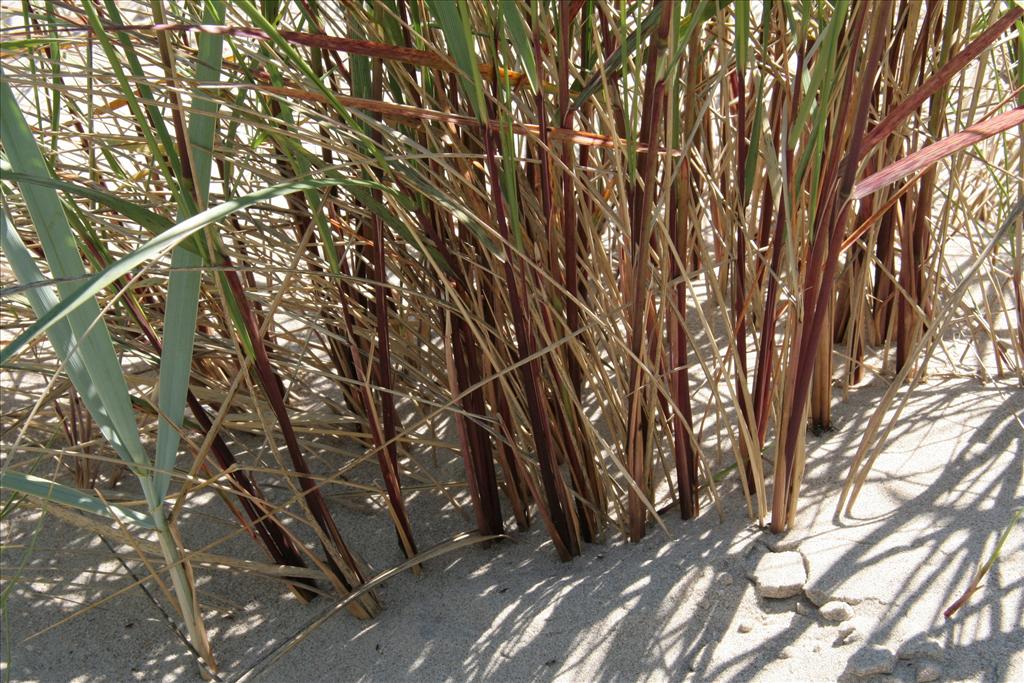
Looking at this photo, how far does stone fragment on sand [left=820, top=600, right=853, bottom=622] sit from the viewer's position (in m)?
0.91

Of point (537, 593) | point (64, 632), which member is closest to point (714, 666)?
point (537, 593)

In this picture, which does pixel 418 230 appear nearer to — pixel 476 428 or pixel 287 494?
pixel 476 428

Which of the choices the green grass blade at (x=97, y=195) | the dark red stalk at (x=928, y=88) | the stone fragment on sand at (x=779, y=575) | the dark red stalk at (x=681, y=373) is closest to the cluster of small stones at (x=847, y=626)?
the stone fragment on sand at (x=779, y=575)

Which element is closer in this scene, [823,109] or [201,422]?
[823,109]

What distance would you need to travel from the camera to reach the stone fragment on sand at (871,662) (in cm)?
85

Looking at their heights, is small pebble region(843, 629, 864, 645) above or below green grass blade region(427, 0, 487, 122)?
below

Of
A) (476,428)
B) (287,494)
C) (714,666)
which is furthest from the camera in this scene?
(287,494)

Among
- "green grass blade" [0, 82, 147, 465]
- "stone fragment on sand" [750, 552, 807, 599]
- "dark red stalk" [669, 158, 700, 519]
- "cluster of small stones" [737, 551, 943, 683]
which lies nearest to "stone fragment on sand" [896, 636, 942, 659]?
"cluster of small stones" [737, 551, 943, 683]

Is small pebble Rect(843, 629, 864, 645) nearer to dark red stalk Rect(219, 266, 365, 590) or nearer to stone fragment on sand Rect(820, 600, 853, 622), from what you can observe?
stone fragment on sand Rect(820, 600, 853, 622)

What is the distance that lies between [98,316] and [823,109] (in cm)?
60

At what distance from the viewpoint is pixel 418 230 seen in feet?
3.51

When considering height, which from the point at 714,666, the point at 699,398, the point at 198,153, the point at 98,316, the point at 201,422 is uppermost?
the point at 198,153

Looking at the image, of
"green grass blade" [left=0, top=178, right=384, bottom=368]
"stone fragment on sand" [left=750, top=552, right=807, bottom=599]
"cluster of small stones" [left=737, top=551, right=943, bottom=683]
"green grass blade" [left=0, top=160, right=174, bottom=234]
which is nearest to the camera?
"green grass blade" [left=0, top=178, right=384, bottom=368]

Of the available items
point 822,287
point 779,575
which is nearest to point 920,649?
point 779,575
